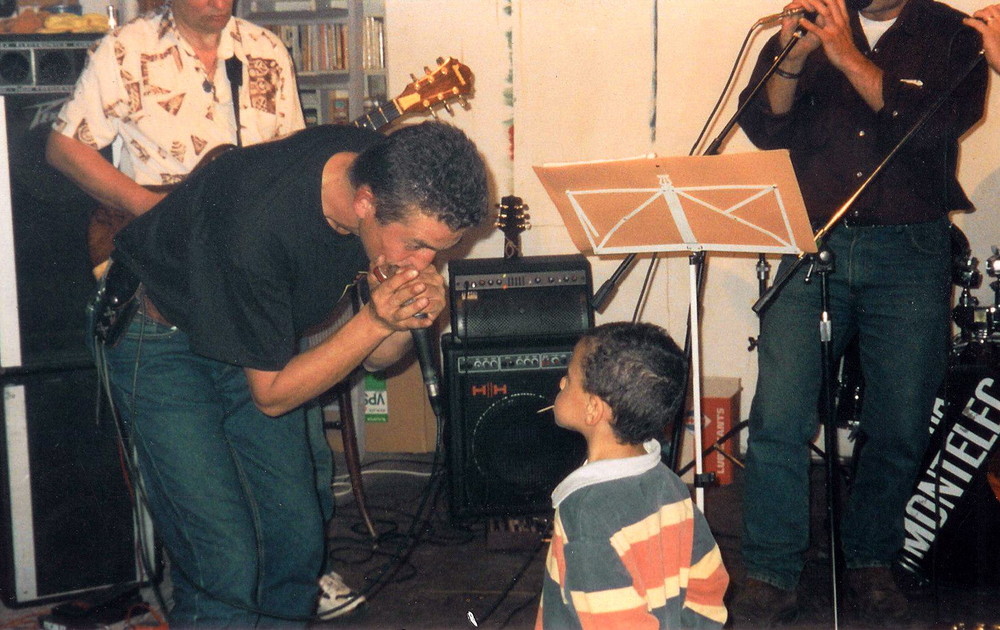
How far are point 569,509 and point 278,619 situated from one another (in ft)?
2.20

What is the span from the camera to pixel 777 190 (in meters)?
1.81

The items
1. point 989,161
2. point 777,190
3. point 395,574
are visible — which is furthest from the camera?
point 989,161

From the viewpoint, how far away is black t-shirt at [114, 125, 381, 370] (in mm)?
1646

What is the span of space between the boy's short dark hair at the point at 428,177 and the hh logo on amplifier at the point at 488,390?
1397mm

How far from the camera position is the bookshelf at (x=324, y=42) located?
436cm

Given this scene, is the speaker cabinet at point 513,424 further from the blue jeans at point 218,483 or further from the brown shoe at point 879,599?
the blue jeans at point 218,483

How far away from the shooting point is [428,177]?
1.54 meters

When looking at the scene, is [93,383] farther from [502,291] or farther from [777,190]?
[777,190]

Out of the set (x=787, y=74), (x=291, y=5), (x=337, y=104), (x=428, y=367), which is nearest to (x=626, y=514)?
(x=428, y=367)

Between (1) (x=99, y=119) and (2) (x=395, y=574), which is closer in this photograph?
(1) (x=99, y=119)

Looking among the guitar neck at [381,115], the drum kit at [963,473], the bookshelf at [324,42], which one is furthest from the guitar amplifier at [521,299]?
the bookshelf at [324,42]

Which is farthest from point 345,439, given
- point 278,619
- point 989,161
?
point 989,161

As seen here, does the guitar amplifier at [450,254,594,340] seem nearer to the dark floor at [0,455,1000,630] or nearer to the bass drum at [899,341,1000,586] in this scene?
the dark floor at [0,455,1000,630]

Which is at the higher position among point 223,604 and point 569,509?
point 569,509
